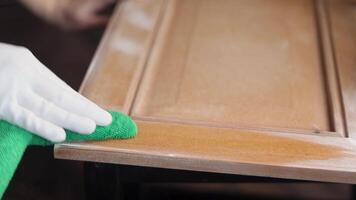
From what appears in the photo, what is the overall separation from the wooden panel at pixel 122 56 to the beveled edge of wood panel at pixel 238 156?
69mm

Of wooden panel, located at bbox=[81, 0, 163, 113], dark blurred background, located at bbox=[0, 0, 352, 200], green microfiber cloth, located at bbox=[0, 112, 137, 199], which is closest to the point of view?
green microfiber cloth, located at bbox=[0, 112, 137, 199]

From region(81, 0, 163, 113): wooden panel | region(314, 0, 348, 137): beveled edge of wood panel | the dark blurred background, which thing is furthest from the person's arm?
region(314, 0, 348, 137): beveled edge of wood panel

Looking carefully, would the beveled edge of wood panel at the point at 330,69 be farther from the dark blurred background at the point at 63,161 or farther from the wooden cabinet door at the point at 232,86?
the dark blurred background at the point at 63,161

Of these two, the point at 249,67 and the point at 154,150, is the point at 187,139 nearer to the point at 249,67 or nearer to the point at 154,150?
the point at 154,150

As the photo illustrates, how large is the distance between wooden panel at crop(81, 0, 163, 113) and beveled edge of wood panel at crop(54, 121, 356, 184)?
0.07 m

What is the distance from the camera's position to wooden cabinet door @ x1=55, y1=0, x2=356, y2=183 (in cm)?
53

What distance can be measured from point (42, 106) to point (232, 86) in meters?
0.22

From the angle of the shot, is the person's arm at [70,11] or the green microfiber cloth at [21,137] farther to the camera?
the person's arm at [70,11]

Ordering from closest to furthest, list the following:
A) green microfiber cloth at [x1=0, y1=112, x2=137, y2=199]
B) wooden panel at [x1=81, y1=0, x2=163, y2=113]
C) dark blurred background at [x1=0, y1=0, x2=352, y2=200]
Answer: green microfiber cloth at [x1=0, y1=112, x2=137, y2=199]
wooden panel at [x1=81, y1=0, x2=163, y2=113]
dark blurred background at [x1=0, y1=0, x2=352, y2=200]

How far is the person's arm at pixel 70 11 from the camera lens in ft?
2.94

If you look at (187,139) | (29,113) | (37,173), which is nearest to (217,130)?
(187,139)

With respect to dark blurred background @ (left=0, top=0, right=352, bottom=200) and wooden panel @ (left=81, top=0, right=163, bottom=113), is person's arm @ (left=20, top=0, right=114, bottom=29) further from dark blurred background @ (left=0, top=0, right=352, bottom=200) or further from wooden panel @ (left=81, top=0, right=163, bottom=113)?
wooden panel @ (left=81, top=0, right=163, bottom=113)

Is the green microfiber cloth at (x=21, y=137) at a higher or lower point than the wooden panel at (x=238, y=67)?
lower

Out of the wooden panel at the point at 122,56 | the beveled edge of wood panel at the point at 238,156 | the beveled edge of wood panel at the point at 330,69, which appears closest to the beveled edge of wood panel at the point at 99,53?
the wooden panel at the point at 122,56
